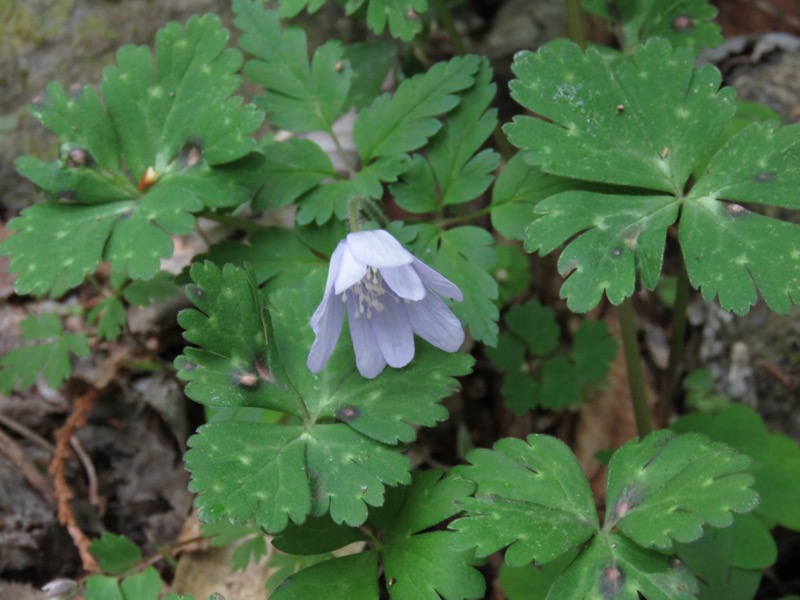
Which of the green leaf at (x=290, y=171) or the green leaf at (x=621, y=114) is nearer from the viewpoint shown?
the green leaf at (x=621, y=114)

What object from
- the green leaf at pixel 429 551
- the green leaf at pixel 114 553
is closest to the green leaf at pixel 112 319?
the green leaf at pixel 114 553

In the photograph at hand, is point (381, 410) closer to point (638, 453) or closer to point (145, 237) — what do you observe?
point (638, 453)

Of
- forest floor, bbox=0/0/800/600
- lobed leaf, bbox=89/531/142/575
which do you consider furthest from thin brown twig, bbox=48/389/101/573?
lobed leaf, bbox=89/531/142/575

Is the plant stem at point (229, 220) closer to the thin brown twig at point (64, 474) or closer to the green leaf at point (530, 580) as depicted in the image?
the thin brown twig at point (64, 474)

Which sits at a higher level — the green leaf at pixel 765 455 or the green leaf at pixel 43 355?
the green leaf at pixel 43 355

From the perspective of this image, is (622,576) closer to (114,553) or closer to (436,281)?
(436,281)

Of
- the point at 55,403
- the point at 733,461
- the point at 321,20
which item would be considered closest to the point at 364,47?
the point at 321,20

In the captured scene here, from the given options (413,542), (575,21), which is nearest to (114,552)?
(413,542)
